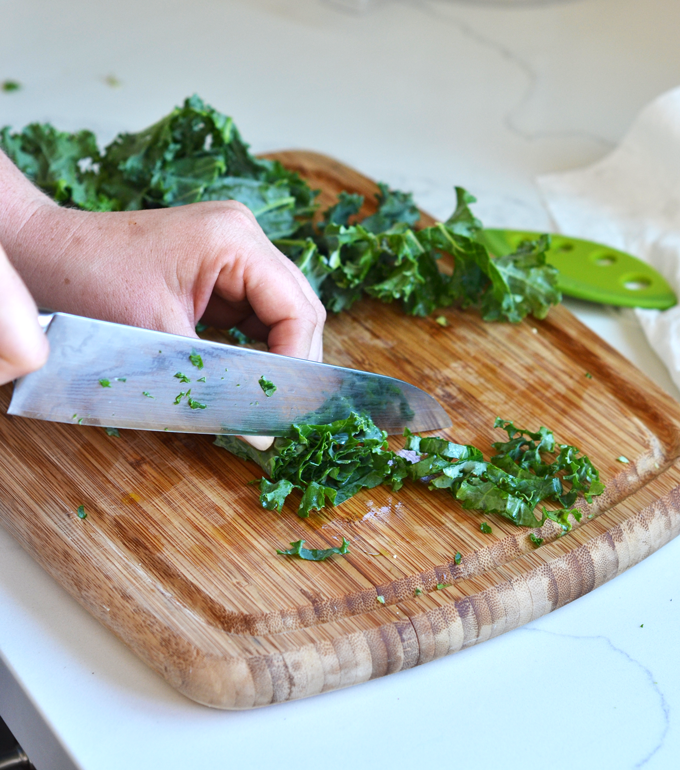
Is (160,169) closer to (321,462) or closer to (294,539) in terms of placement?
(321,462)

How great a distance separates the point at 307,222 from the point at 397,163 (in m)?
0.99

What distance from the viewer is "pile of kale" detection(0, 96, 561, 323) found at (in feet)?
7.20

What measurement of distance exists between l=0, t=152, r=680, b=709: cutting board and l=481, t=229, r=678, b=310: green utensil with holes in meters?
0.55

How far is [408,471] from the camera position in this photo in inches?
68.7

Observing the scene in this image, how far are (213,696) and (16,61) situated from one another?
11.0 feet

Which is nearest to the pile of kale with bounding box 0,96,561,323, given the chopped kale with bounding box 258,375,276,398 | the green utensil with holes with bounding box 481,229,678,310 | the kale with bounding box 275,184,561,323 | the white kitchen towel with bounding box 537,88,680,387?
the kale with bounding box 275,184,561,323

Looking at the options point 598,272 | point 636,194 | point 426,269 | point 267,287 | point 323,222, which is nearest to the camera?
point 267,287

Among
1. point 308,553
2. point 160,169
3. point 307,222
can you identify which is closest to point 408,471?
point 308,553

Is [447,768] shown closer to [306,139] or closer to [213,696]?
[213,696]

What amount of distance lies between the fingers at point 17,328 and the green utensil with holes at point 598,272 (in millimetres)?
1618

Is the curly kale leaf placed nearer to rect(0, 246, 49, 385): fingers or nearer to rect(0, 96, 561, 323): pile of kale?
rect(0, 96, 561, 323): pile of kale

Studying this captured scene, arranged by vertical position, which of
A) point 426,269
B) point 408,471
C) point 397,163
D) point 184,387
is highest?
point 397,163

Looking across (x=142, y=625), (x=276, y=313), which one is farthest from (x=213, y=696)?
(x=276, y=313)

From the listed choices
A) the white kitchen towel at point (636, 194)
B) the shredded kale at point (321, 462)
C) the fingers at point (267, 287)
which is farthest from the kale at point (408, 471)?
the white kitchen towel at point (636, 194)
